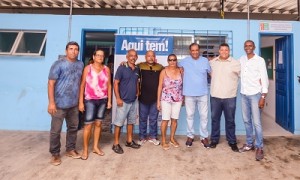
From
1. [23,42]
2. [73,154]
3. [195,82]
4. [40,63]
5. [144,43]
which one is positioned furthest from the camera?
[23,42]

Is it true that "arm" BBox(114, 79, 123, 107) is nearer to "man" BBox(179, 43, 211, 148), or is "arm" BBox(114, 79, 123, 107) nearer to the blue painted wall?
"man" BBox(179, 43, 211, 148)

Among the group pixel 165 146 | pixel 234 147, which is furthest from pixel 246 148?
pixel 165 146

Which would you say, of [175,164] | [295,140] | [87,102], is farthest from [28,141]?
[295,140]

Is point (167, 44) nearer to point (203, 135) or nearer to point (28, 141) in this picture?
point (203, 135)

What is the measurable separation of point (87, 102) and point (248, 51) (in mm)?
2574

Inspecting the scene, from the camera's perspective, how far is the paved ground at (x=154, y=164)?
282cm

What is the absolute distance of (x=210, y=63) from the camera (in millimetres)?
3814

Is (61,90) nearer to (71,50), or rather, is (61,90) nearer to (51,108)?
(51,108)

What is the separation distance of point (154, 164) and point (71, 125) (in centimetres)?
134

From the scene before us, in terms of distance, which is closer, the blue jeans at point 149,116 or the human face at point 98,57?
the human face at point 98,57

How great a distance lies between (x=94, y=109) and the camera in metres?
3.27

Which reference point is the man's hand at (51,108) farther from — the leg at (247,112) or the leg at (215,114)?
the leg at (247,112)

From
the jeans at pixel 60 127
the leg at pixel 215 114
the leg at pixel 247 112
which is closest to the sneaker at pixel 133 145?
the jeans at pixel 60 127

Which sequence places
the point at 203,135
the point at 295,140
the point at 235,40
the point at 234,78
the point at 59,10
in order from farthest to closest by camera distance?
the point at 59,10, the point at 235,40, the point at 295,140, the point at 203,135, the point at 234,78
